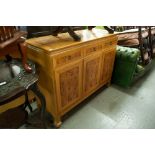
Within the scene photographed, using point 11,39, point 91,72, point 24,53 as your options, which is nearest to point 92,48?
point 91,72

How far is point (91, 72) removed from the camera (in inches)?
69.2

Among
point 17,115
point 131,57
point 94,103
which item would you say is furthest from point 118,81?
point 17,115

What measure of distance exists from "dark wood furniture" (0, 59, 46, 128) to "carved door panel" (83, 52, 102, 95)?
731mm

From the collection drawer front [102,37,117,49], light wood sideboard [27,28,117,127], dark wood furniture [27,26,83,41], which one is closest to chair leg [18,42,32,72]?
light wood sideboard [27,28,117,127]

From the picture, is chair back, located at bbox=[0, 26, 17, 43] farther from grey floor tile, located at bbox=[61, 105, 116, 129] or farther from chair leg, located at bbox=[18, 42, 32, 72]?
grey floor tile, located at bbox=[61, 105, 116, 129]

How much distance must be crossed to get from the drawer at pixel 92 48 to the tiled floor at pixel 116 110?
788mm

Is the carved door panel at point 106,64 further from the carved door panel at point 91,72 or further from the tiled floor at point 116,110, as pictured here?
the tiled floor at point 116,110

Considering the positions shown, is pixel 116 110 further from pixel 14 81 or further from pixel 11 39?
pixel 11 39

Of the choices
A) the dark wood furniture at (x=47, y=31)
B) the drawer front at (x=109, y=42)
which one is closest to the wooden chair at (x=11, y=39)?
the dark wood furniture at (x=47, y=31)

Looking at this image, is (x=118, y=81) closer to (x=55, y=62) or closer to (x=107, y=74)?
(x=107, y=74)

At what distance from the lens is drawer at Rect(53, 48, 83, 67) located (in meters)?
1.22

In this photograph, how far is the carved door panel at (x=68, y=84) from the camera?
136 cm

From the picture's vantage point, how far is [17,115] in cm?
149
